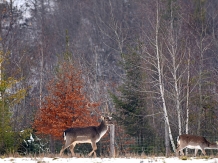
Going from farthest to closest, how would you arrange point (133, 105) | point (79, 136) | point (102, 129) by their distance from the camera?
point (133, 105) → point (102, 129) → point (79, 136)

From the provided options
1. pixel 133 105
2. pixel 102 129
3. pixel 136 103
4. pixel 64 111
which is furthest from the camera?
pixel 136 103

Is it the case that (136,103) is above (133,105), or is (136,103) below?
above

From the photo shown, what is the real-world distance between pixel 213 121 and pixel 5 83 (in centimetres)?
1310

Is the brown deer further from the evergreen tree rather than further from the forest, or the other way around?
Result: the evergreen tree

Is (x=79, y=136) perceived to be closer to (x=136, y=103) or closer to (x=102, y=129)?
(x=102, y=129)

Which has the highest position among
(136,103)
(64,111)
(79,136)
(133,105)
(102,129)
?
(136,103)

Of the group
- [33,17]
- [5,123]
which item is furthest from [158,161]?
[33,17]

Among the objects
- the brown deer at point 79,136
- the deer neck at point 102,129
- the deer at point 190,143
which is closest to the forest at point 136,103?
the deer at point 190,143

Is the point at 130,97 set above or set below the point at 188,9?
below

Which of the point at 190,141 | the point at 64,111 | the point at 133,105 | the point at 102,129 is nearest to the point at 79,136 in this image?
the point at 102,129

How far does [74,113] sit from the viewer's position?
25.9 meters

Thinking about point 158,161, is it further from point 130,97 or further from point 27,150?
point 130,97

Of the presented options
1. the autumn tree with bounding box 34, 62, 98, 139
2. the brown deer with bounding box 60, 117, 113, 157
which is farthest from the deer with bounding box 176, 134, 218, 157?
the autumn tree with bounding box 34, 62, 98, 139

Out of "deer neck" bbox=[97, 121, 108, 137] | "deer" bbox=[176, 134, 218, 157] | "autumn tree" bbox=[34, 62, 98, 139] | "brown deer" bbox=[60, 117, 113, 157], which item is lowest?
"deer" bbox=[176, 134, 218, 157]
